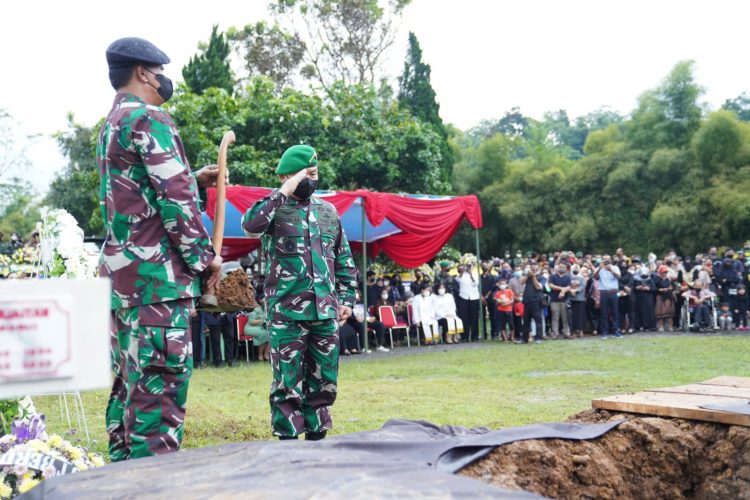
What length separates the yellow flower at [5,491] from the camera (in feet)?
10.4

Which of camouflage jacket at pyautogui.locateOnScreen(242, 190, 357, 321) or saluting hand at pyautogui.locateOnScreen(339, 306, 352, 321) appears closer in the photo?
camouflage jacket at pyautogui.locateOnScreen(242, 190, 357, 321)

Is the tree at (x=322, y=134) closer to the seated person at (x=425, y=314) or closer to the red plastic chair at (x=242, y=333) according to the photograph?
the seated person at (x=425, y=314)

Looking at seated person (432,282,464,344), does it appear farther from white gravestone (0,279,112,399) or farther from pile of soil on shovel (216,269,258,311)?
white gravestone (0,279,112,399)

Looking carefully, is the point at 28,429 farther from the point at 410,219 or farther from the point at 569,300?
the point at 569,300

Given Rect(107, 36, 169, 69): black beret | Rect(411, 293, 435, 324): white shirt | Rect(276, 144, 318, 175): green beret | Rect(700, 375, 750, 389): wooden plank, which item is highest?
Rect(107, 36, 169, 69): black beret

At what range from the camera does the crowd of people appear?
1602cm

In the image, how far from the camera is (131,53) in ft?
10.4

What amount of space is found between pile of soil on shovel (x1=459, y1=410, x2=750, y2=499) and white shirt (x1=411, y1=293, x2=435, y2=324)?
11.9 meters

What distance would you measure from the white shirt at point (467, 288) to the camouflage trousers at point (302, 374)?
1198 centimetres

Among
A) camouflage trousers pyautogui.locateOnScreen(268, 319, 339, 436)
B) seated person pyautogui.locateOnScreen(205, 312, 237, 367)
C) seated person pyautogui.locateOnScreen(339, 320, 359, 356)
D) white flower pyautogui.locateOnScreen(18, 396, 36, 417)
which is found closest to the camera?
white flower pyautogui.locateOnScreen(18, 396, 36, 417)

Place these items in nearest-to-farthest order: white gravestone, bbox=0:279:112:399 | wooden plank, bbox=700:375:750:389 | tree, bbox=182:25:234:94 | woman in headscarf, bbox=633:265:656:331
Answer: white gravestone, bbox=0:279:112:399
wooden plank, bbox=700:375:750:389
woman in headscarf, bbox=633:265:656:331
tree, bbox=182:25:234:94

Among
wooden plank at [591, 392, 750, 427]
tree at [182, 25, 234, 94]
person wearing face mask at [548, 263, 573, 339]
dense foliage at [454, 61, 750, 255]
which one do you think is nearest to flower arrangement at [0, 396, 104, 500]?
wooden plank at [591, 392, 750, 427]

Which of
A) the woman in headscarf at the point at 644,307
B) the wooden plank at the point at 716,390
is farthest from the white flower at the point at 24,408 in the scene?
the woman in headscarf at the point at 644,307

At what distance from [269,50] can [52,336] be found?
97.2 feet
